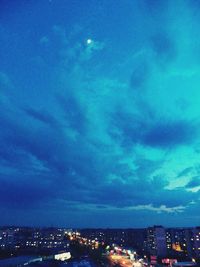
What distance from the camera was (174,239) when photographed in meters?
105

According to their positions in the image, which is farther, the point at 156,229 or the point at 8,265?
the point at 156,229

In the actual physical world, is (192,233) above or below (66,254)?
above

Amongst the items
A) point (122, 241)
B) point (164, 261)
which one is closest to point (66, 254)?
point (164, 261)

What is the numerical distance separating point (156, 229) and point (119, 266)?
35509mm

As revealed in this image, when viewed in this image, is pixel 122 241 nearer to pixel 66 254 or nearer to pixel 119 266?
pixel 66 254

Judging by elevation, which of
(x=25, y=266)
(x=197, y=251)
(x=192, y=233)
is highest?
(x=192, y=233)

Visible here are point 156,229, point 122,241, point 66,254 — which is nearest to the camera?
point 66,254

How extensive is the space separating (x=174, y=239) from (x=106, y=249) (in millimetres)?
32870

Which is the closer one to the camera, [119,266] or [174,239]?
[119,266]

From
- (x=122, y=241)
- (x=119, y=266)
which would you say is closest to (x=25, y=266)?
(x=119, y=266)

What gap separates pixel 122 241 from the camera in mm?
137500

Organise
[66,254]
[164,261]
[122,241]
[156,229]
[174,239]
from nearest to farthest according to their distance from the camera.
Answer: [164,261] → [66,254] → [156,229] → [174,239] → [122,241]

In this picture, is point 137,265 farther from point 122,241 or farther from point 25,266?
point 122,241

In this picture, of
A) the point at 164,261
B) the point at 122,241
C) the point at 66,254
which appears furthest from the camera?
the point at 122,241
